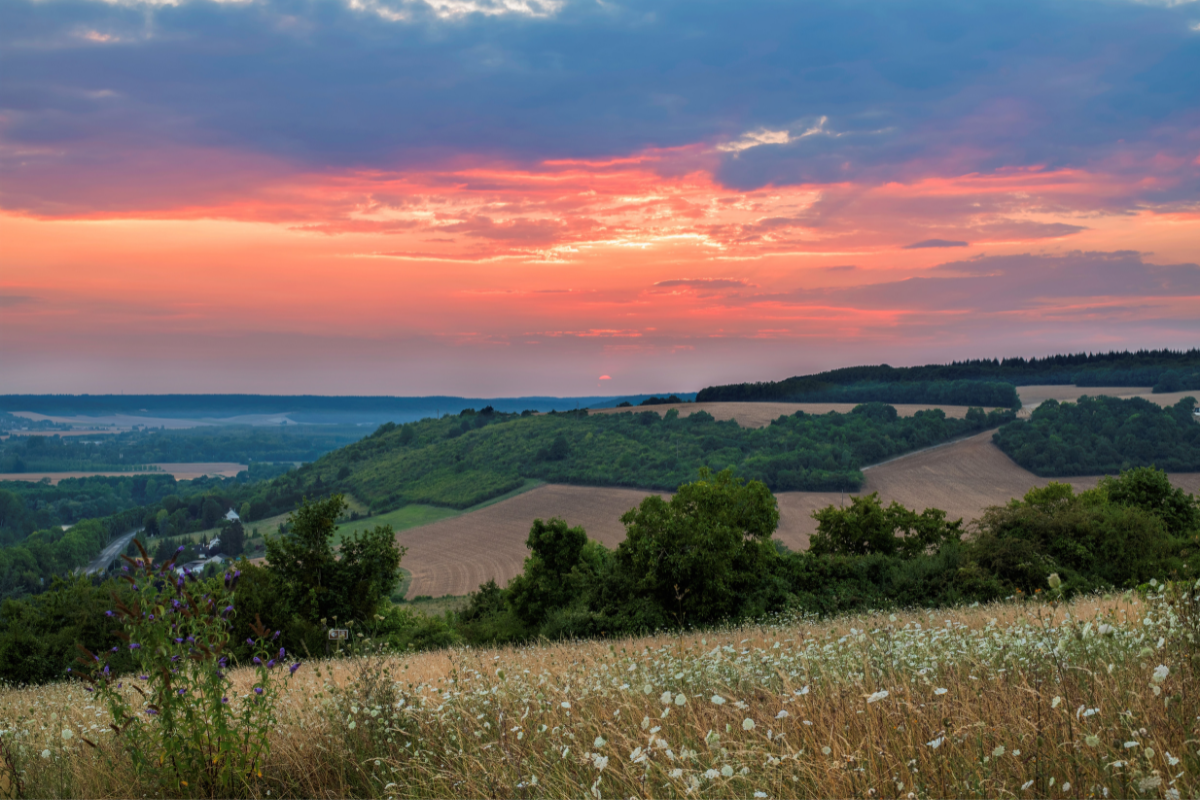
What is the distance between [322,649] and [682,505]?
15791 millimetres

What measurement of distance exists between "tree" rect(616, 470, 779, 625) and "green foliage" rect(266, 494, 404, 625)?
414 inches

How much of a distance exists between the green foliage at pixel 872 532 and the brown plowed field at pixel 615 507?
34.3 meters

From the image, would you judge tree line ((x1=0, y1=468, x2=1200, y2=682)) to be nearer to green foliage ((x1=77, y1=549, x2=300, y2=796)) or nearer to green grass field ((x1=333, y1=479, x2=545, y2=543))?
green foliage ((x1=77, y1=549, x2=300, y2=796))

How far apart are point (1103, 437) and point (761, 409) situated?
62196 millimetres

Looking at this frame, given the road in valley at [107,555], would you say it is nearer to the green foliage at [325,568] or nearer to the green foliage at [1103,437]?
the green foliage at [325,568]

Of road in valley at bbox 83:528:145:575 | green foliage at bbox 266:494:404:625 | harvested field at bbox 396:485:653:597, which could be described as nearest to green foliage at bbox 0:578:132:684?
green foliage at bbox 266:494:404:625

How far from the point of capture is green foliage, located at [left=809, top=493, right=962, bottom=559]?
135ft

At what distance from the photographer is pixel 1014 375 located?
152000 mm

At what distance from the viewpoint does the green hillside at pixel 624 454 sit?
12394cm

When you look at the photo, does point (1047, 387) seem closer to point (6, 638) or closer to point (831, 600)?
point (831, 600)

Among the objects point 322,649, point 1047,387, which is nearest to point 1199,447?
point 1047,387

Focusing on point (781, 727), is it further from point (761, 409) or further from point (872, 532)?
point (761, 409)

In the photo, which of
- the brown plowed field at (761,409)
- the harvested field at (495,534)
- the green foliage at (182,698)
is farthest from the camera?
the brown plowed field at (761,409)

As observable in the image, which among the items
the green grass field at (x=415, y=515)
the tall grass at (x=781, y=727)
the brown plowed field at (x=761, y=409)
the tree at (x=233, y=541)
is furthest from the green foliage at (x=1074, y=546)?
the tree at (x=233, y=541)
